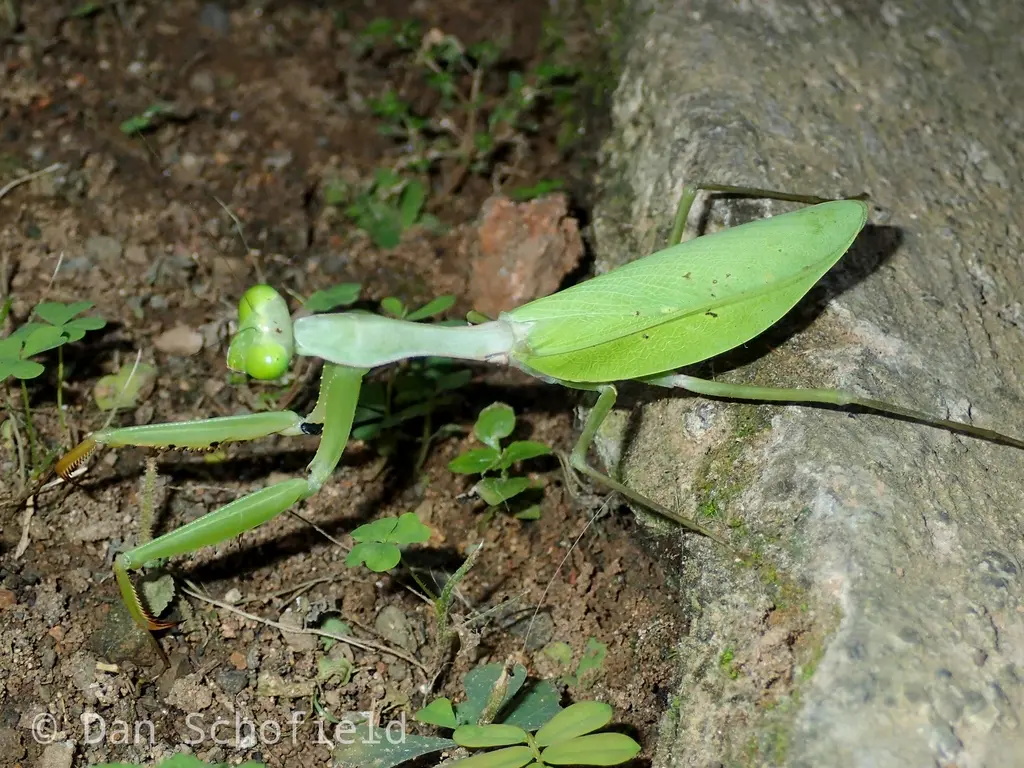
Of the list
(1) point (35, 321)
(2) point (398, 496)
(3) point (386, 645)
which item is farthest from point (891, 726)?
(1) point (35, 321)

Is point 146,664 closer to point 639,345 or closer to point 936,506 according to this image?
point 639,345

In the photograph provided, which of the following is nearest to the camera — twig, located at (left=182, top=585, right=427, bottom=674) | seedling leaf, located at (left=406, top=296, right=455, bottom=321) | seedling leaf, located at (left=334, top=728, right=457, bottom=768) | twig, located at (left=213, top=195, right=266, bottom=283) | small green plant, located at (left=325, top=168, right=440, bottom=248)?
seedling leaf, located at (left=334, top=728, right=457, bottom=768)

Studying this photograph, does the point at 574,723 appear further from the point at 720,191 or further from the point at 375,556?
the point at 720,191

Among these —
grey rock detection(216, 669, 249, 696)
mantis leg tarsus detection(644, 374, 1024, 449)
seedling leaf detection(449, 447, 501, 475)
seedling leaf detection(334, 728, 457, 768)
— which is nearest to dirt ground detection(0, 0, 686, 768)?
grey rock detection(216, 669, 249, 696)

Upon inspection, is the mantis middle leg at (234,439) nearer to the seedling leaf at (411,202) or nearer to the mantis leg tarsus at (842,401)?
the mantis leg tarsus at (842,401)

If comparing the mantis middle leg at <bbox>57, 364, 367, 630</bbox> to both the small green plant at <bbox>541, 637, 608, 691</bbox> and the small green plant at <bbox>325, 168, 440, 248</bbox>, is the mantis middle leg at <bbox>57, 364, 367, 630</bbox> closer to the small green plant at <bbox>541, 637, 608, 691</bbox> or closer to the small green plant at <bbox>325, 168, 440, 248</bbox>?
the small green plant at <bbox>541, 637, 608, 691</bbox>

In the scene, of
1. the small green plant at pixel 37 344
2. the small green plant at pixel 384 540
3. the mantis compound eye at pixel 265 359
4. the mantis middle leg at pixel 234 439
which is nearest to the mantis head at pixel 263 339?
the mantis compound eye at pixel 265 359

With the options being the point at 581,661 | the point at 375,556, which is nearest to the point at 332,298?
the point at 375,556
